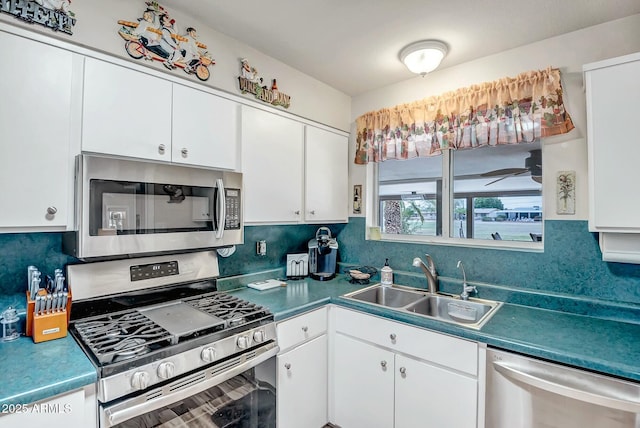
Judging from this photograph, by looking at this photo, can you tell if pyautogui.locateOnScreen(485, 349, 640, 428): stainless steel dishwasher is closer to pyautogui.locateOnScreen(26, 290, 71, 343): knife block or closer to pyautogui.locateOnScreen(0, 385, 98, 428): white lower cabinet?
pyautogui.locateOnScreen(0, 385, 98, 428): white lower cabinet

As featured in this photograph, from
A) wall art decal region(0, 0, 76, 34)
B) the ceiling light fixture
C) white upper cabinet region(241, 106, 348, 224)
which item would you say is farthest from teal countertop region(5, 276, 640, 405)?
the ceiling light fixture

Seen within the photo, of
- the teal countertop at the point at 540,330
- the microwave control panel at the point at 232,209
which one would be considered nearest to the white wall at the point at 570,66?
the teal countertop at the point at 540,330

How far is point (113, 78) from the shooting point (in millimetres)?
1451

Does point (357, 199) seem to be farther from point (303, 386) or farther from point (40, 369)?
point (40, 369)

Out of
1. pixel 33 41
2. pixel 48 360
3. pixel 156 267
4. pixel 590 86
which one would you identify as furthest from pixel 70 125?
pixel 590 86

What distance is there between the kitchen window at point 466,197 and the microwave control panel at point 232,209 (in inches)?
52.6

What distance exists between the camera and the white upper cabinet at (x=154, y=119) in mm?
1411

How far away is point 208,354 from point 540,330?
1575 millimetres

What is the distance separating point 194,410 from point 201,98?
1.54 meters

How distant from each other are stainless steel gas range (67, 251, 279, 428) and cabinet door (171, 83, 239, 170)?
0.58 m

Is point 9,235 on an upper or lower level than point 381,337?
upper

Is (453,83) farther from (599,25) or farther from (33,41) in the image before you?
(33,41)

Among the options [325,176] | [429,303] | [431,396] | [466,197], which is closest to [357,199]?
[325,176]

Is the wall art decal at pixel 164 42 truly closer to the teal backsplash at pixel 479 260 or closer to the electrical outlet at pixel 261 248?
the teal backsplash at pixel 479 260
